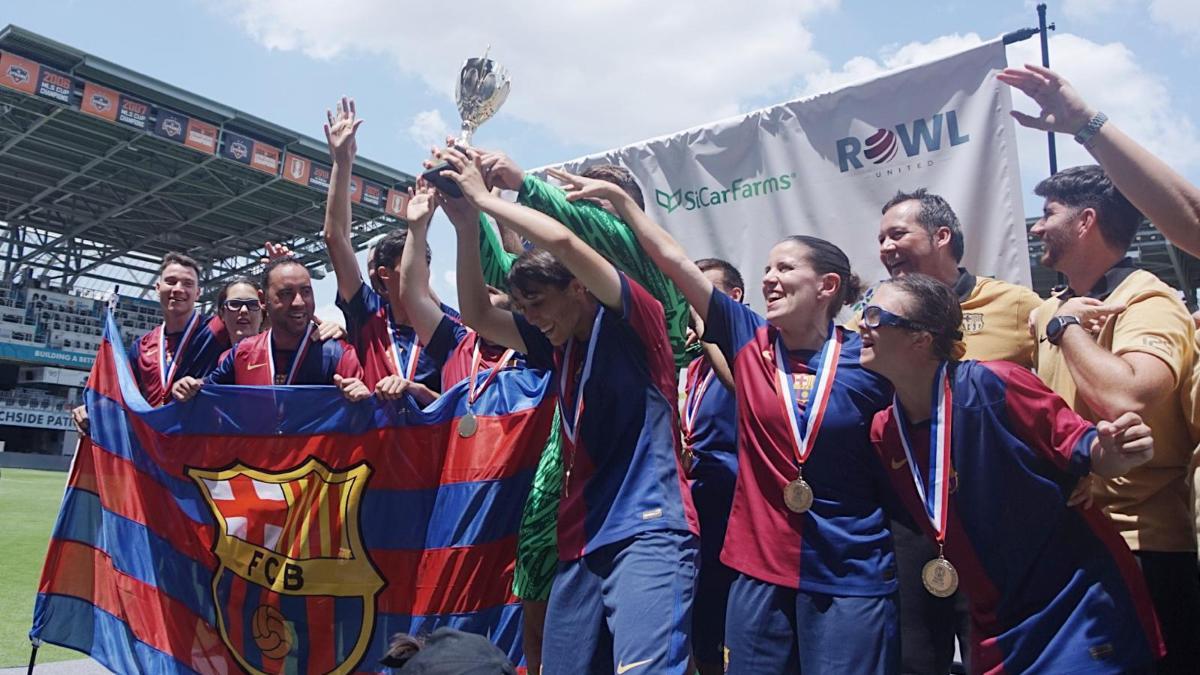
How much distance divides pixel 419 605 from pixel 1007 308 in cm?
237

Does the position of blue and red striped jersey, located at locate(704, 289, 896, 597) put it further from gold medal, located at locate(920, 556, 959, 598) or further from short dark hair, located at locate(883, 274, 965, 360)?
short dark hair, located at locate(883, 274, 965, 360)

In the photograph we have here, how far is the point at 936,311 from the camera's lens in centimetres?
225

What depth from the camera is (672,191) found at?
4.88m

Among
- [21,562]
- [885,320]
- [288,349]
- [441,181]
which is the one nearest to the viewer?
[885,320]

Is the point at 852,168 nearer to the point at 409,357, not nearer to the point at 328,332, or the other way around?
the point at 409,357

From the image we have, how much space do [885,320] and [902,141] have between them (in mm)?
1999

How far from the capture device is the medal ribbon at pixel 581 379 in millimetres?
2541

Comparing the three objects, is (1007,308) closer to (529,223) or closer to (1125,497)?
(1125,497)

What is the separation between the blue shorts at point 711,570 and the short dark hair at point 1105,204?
1.29 meters

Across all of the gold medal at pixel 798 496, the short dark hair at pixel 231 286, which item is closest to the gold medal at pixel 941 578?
the gold medal at pixel 798 496

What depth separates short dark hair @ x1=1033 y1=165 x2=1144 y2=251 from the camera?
8.23 feet

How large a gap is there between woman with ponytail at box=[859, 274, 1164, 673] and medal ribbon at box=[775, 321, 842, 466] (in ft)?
0.55

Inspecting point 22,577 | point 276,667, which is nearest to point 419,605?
point 276,667

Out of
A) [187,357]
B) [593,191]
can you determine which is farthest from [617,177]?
[187,357]
